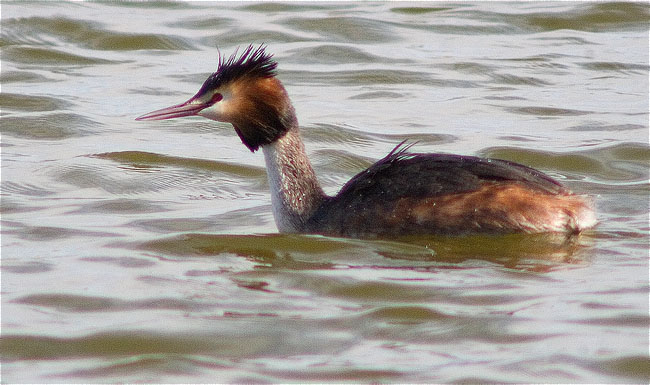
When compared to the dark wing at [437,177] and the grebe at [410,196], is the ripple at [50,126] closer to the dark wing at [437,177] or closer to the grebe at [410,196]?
the grebe at [410,196]

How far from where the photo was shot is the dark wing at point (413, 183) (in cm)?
650

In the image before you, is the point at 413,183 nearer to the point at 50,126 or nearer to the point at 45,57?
the point at 50,126

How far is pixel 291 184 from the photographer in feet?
23.3

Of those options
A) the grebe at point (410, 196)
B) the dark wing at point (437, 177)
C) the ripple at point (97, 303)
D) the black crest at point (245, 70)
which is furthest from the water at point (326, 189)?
the black crest at point (245, 70)

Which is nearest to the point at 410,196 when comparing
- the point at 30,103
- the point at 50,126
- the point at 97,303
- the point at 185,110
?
the point at 185,110

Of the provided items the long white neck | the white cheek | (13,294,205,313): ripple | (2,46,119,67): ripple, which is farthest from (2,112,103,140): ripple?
(13,294,205,313): ripple

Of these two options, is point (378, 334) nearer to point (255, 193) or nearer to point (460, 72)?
point (255, 193)

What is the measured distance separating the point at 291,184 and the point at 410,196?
0.88 metres

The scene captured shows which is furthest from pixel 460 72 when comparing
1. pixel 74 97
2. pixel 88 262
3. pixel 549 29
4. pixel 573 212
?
pixel 88 262

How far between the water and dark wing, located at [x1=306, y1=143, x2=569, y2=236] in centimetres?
17

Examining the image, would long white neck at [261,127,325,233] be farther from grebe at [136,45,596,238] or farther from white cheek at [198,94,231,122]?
white cheek at [198,94,231,122]

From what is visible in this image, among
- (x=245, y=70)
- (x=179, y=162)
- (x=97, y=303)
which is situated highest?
(x=245, y=70)

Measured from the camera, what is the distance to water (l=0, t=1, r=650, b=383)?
495 centimetres

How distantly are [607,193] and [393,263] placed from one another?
2.42m
